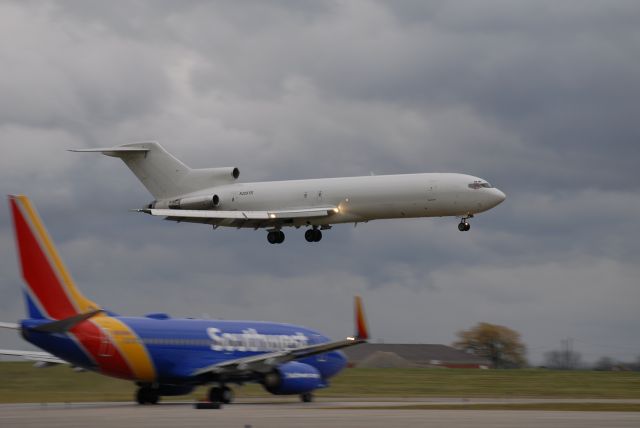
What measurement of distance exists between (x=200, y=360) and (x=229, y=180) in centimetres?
2899

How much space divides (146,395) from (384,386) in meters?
25.2

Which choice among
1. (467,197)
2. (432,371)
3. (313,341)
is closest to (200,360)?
(313,341)

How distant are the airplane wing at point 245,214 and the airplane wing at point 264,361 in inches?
818

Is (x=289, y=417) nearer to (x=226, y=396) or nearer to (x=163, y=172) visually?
(x=226, y=396)

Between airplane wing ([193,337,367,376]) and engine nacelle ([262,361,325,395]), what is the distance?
1.47ft

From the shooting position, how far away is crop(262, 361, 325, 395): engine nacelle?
56.5m

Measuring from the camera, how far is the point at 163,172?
8850 cm

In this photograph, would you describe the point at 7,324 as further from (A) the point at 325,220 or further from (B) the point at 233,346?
(A) the point at 325,220

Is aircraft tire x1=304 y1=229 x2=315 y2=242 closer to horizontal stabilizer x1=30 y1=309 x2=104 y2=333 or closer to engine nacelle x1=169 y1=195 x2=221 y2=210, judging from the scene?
engine nacelle x1=169 y1=195 x2=221 y2=210

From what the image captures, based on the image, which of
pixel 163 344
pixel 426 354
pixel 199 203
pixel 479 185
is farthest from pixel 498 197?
pixel 426 354

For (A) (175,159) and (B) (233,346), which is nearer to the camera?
(B) (233,346)

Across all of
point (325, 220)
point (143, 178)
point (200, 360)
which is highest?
point (143, 178)

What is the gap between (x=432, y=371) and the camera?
316ft

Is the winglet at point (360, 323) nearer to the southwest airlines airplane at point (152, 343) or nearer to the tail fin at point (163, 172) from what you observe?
the southwest airlines airplane at point (152, 343)
